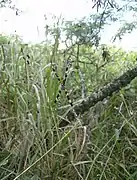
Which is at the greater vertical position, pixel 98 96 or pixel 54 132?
pixel 98 96

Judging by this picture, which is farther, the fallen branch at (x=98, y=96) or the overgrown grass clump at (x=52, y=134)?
the fallen branch at (x=98, y=96)

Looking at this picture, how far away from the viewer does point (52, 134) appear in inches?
58.9

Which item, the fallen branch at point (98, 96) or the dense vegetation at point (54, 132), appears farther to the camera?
the fallen branch at point (98, 96)

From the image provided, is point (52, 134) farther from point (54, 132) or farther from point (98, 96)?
point (98, 96)

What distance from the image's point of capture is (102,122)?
172cm

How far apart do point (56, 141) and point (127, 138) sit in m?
0.30

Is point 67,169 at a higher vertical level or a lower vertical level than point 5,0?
lower

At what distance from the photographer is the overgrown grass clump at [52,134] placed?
1.47 metres

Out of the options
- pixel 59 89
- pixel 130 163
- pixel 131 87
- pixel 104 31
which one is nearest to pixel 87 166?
pixel 130 163

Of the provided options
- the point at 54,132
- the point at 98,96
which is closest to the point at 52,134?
the point at 54,132

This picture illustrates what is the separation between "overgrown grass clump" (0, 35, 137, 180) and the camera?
4.83ft

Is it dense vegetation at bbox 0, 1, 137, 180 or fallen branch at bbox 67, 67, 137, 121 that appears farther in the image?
fallen branch at bbox 67, 67, 137, 121

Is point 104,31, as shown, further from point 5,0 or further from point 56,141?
point 56,141

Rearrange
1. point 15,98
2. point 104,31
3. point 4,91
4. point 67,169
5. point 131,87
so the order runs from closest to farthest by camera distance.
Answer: point 67,169 < point 15,98 < point 4,91 < point 131,87 < point 104,31
